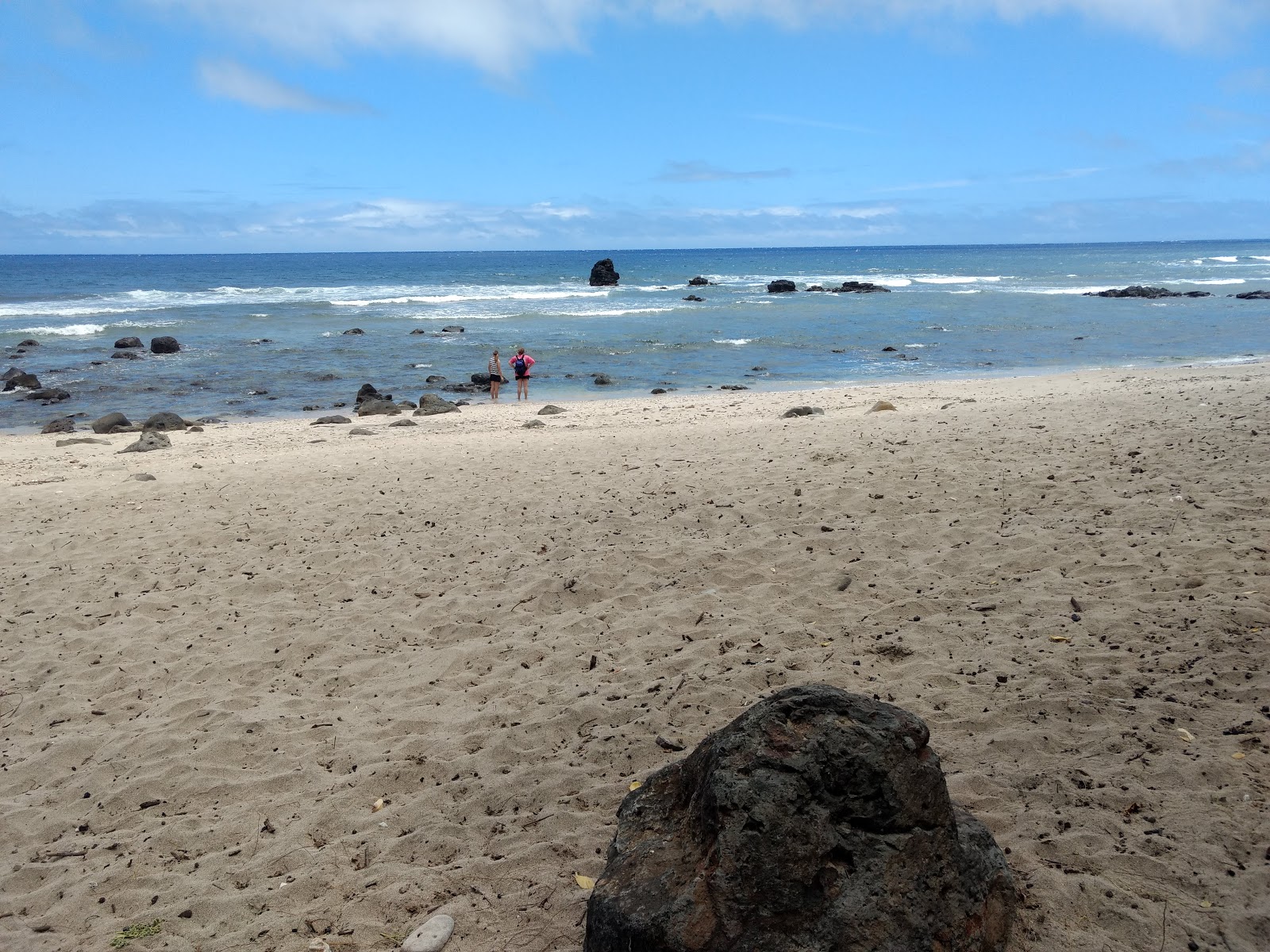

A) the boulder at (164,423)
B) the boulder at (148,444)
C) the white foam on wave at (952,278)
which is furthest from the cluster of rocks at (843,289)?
the boulder at (148,444)

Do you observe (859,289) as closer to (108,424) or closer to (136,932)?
(108,424)

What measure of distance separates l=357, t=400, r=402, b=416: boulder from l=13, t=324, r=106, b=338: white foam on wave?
23.9 m

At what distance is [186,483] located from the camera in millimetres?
9930

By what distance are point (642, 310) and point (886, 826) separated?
44.6 m

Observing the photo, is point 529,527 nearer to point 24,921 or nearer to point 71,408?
point 24,921

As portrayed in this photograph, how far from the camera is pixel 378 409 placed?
18406 millimetres

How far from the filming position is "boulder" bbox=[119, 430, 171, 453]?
1401 centimetres

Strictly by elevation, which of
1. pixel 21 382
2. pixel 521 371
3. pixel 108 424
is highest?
pixel 521 371

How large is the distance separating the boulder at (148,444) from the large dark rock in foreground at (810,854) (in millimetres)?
13315

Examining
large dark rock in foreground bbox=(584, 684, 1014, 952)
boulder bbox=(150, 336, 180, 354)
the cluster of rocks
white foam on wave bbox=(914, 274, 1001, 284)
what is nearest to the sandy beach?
large dark rock in foreground bbox=(584, 684, 1014, 952)

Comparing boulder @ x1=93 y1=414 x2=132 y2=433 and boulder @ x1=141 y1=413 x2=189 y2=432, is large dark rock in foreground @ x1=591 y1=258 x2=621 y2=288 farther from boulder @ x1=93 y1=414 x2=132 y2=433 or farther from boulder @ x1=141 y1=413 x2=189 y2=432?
boulder @ x1=93 y1=414 x2=132 y2=433

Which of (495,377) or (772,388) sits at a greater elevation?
(495,377)

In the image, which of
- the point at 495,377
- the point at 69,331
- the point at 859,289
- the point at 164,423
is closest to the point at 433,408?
the point at 495,377

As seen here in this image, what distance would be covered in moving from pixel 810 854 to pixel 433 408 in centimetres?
1646
